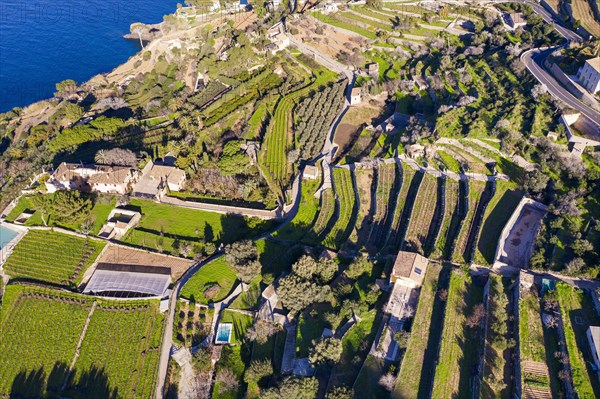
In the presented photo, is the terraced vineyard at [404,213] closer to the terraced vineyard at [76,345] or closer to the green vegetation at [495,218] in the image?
the green vegetation at [495,218]

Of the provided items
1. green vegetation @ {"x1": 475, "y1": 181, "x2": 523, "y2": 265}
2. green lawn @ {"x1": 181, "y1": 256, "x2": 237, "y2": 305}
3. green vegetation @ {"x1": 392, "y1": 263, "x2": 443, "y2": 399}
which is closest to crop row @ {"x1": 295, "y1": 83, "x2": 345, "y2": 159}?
green lawn @ {"x1": 181, "y1": 256, "x2": 237, "y2": 305}

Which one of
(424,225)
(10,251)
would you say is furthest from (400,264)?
(10,251)

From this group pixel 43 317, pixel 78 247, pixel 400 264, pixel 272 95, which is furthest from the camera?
pixel 272 95

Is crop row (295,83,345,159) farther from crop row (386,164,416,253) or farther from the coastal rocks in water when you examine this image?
the coastal rocks in water

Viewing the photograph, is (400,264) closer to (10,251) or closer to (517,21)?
(10,251)

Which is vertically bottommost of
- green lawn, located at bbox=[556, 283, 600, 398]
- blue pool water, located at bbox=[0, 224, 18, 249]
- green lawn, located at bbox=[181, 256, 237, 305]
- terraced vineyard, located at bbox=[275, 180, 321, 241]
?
blue pool water, located at bbox=[0, 224, 18, 249]

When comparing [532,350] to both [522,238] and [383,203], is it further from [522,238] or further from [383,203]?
[383,203]
